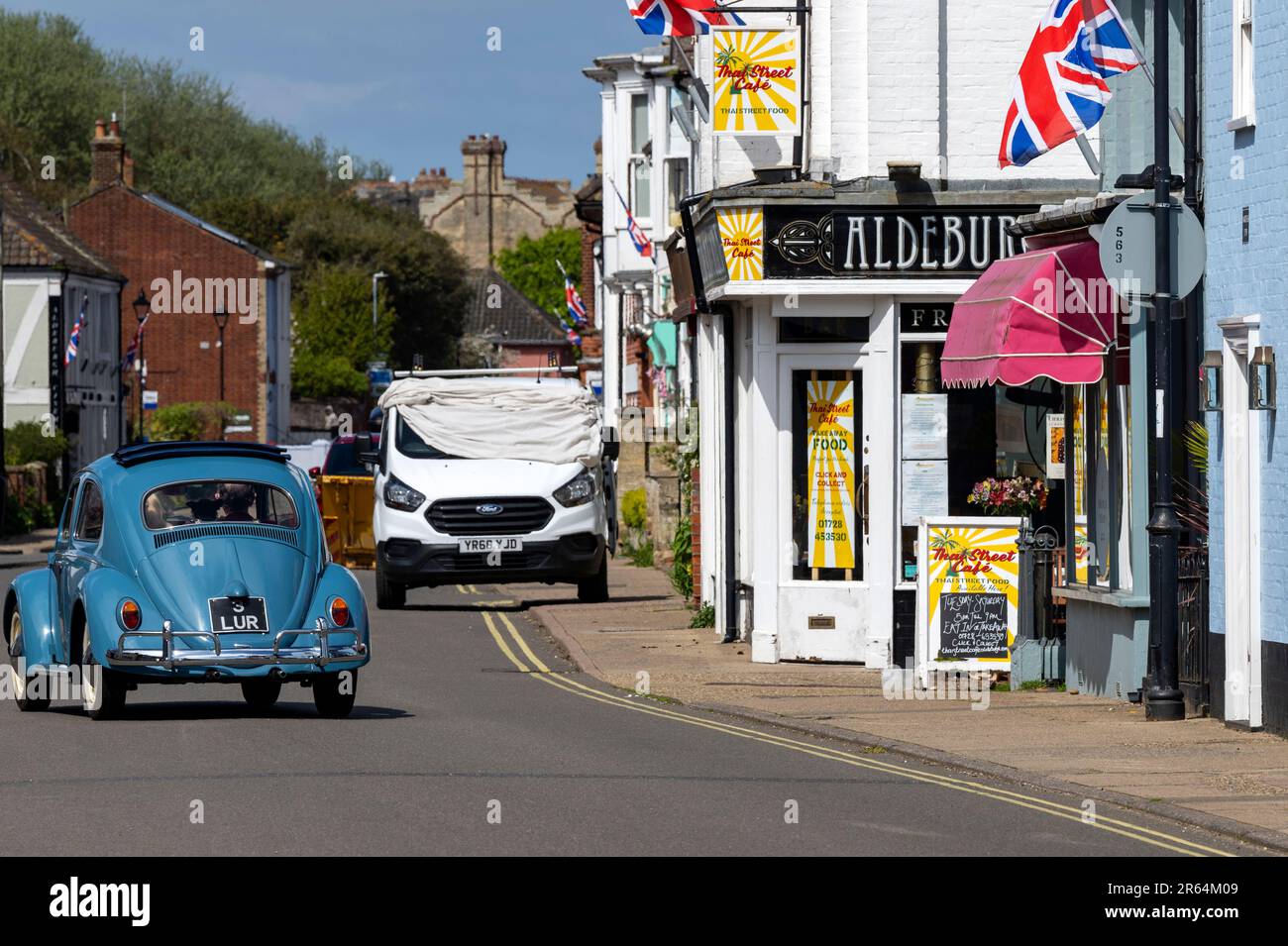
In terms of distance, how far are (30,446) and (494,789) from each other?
43.5 metres

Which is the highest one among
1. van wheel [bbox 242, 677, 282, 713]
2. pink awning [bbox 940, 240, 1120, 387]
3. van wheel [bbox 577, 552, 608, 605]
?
pink awning [bbox 940, 240, 1120, 387]

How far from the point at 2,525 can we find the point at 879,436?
30.5 metres

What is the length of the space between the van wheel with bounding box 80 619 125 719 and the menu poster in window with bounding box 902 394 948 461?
7948mm

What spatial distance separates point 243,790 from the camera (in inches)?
460

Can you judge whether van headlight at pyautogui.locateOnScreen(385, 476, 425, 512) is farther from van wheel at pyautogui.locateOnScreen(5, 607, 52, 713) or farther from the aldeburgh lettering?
van wheel at pyautogui.locateOnScreen(5, 607, 52, 713)

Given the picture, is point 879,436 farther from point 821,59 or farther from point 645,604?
point 645,604

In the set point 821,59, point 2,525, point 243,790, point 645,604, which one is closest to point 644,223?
point 2,525

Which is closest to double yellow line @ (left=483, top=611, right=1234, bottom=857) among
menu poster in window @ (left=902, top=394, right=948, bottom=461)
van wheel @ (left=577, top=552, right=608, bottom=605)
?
menu poster in window @ (left=902, top=394, right=948, bottom=461)

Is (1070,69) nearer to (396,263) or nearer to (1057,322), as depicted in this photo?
(1057,322)

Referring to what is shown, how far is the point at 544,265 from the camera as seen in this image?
467 ft

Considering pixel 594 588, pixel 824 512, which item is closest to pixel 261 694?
pixel 824 512

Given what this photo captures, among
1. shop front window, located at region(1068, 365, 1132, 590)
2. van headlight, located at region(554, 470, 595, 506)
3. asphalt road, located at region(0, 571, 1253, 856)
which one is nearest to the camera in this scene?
asphalt road, located at region(0, 571, 1253, 856)

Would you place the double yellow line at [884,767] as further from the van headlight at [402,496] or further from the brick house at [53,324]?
the brick house at [53,324]

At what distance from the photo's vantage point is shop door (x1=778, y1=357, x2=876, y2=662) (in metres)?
20.4
